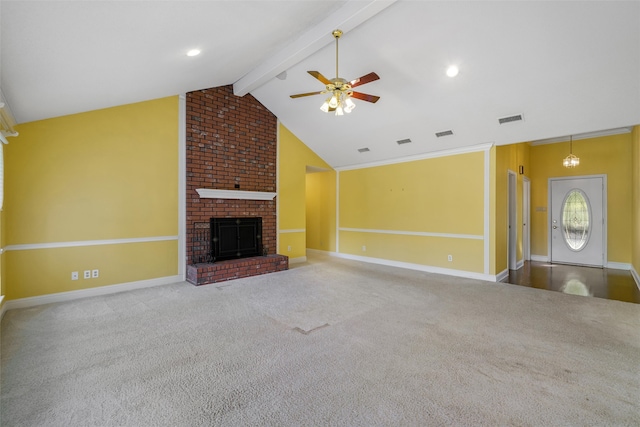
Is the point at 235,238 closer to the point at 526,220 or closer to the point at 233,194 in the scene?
the point at 233,194

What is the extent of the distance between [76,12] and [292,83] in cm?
343

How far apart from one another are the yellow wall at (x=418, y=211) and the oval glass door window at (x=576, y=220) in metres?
3.37

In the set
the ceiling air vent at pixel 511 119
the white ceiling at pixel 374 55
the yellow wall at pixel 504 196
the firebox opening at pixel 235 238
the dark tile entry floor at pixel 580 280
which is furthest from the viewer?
the firebox opening at pixel 235 238

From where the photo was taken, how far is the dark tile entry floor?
174 inches

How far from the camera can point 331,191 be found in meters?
7.94

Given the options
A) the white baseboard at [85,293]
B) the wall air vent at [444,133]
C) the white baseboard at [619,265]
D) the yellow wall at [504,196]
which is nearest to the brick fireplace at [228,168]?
the white baseboard at [85,293]

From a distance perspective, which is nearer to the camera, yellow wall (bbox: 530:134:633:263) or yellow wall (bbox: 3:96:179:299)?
yellow wall (bbox: 3:96:179:299)

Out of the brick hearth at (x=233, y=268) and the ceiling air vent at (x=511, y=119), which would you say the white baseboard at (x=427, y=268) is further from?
the ceiling air vent at (x=511, y=119)

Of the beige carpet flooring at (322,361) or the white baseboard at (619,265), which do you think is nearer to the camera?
the beige carpet flooring at (322,361)

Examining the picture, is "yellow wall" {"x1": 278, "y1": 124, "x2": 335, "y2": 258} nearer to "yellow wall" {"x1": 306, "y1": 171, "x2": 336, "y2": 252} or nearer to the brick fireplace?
the brick fireplace

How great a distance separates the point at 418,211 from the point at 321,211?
304 cm

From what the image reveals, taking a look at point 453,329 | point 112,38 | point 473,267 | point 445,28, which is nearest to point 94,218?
point 112,38

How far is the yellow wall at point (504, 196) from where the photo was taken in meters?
5.14

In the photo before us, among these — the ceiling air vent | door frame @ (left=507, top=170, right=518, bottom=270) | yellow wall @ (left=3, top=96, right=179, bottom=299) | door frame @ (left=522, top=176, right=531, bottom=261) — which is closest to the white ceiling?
the ceiling air vent
